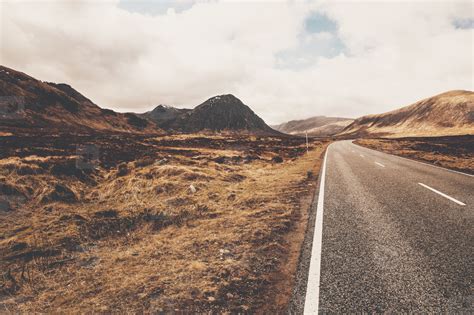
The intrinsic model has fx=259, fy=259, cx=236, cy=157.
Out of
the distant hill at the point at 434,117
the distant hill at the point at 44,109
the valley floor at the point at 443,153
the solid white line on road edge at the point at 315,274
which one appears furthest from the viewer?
the distant hill at the point at 434,117

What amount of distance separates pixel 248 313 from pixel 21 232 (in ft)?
22.0

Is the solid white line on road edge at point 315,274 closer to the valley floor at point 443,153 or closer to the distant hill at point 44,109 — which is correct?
the valley floor at point 443,153

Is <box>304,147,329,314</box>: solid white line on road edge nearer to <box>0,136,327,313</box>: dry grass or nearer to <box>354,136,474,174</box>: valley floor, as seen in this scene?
<box>0,136,327,313</box>: dry grass

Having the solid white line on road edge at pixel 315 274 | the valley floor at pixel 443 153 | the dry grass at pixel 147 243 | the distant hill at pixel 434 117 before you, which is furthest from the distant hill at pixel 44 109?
the distant hill at pixel 434 117

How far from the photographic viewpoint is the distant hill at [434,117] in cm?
12219

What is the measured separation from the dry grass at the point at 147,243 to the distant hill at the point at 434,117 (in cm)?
12368

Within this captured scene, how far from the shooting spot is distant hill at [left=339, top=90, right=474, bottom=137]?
401 ft

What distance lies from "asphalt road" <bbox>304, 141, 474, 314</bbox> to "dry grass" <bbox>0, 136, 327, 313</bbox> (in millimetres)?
594

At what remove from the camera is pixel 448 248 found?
14.3ft

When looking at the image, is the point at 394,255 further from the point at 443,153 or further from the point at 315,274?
the point at 443,153

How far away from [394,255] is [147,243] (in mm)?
4731

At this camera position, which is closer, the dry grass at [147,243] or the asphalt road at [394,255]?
the asphalt road at [394,255]

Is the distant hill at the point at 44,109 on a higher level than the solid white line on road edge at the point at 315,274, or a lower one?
higher

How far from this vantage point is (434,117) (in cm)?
14188
